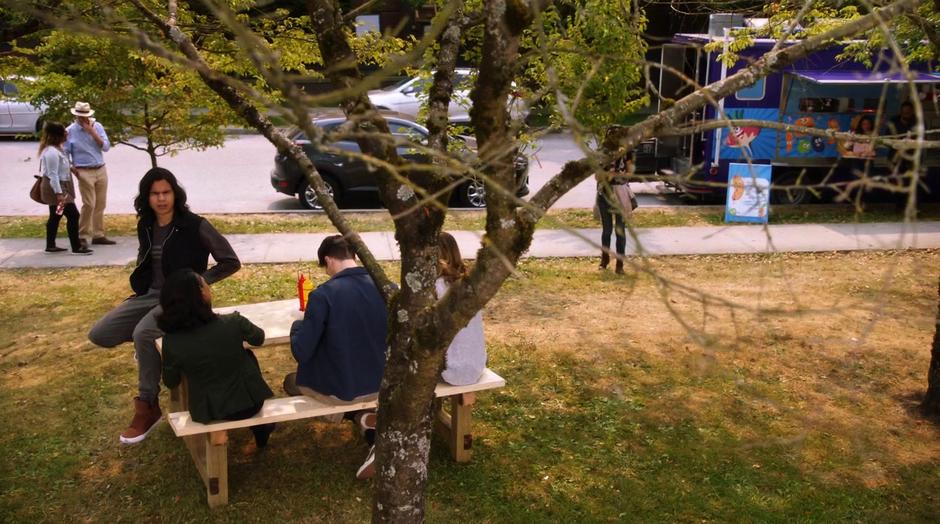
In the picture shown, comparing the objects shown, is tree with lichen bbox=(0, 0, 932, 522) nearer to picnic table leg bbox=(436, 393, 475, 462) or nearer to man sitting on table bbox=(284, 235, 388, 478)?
man sitting on table bbox=(284, 235, 388, 478)

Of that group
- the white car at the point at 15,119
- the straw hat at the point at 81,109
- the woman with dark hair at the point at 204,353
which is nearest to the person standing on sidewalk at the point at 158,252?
the woman with dark hair at the point at 204,353

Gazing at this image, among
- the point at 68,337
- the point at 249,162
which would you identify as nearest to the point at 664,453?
the point at 68,337

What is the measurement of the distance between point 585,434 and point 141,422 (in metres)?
2.86

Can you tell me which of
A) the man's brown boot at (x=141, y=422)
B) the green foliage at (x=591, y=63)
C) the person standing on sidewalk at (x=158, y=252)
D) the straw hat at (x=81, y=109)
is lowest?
the man's brown boot at (x=141, y=422)

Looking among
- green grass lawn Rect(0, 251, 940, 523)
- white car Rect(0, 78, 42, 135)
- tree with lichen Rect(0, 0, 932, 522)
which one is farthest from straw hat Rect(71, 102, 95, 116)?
white car Rect(0, 78, 42, 135)

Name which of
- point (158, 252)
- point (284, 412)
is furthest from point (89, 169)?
point (284, 412)

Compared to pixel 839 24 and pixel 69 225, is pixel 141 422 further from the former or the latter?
pixel 69 225

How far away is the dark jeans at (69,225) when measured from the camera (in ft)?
35.4

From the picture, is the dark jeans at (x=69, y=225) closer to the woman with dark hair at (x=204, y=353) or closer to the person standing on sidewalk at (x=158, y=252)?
the person standing on sidewalk at (x=158, y=252)

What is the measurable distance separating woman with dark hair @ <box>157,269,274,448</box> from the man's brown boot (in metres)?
0.72

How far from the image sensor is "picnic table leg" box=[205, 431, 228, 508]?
198 inches

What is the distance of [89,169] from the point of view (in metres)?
11.4

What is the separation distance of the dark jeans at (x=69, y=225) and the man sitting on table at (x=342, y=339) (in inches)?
261

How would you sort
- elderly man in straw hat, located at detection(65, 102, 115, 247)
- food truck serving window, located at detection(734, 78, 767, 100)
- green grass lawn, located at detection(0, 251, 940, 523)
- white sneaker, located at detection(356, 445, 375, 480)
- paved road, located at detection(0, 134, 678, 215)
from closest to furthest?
green grass lawn, located at detection(0, 251, 940, 523) < white sneaker, located at detection(356, 445, 375, 480) < elderly man in straw hat, located at detection(65, 102, 115, 247) < food truck serving window, located at detection(734, 78, 767, 100) < paved road, located at detection(0, 134, 678, 215)
